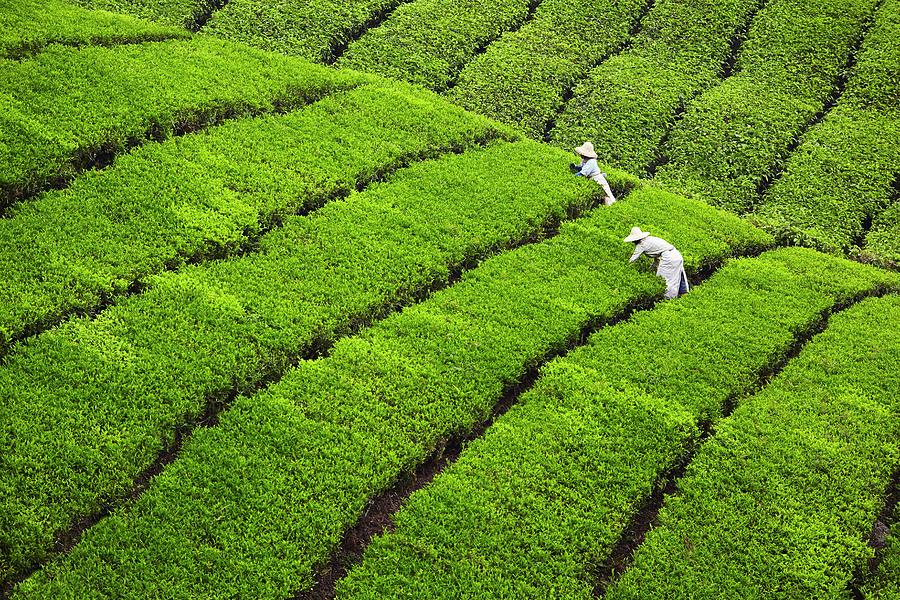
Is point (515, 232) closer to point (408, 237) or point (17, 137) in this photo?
point (408, 237)

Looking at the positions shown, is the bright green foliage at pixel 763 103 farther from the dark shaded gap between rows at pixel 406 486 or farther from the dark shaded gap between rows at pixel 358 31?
the dark shaded gap between rows at pixel 358 31

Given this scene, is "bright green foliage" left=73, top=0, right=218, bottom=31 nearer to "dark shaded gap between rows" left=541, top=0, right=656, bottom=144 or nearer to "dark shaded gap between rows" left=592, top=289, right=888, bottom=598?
"dark shaded gap between rows" left=541, top=0, right=656, bottom=144

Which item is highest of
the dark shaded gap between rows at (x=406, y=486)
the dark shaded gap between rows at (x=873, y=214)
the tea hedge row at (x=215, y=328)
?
the dark shaded gap between rows at (x=873, y=214)

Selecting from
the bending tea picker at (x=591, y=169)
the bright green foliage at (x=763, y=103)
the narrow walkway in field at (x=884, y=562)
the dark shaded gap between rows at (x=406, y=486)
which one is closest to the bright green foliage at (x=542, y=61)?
the bending tea picker at (x=591, y=169)

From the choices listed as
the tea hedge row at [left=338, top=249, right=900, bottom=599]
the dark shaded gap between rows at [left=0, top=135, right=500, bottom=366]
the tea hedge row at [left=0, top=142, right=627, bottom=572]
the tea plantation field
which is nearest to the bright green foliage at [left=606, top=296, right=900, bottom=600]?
the tea plantation field

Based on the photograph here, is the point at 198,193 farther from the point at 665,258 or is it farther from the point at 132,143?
the point at 665,258

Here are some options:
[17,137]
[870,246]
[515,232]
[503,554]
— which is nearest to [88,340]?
[17,137]
